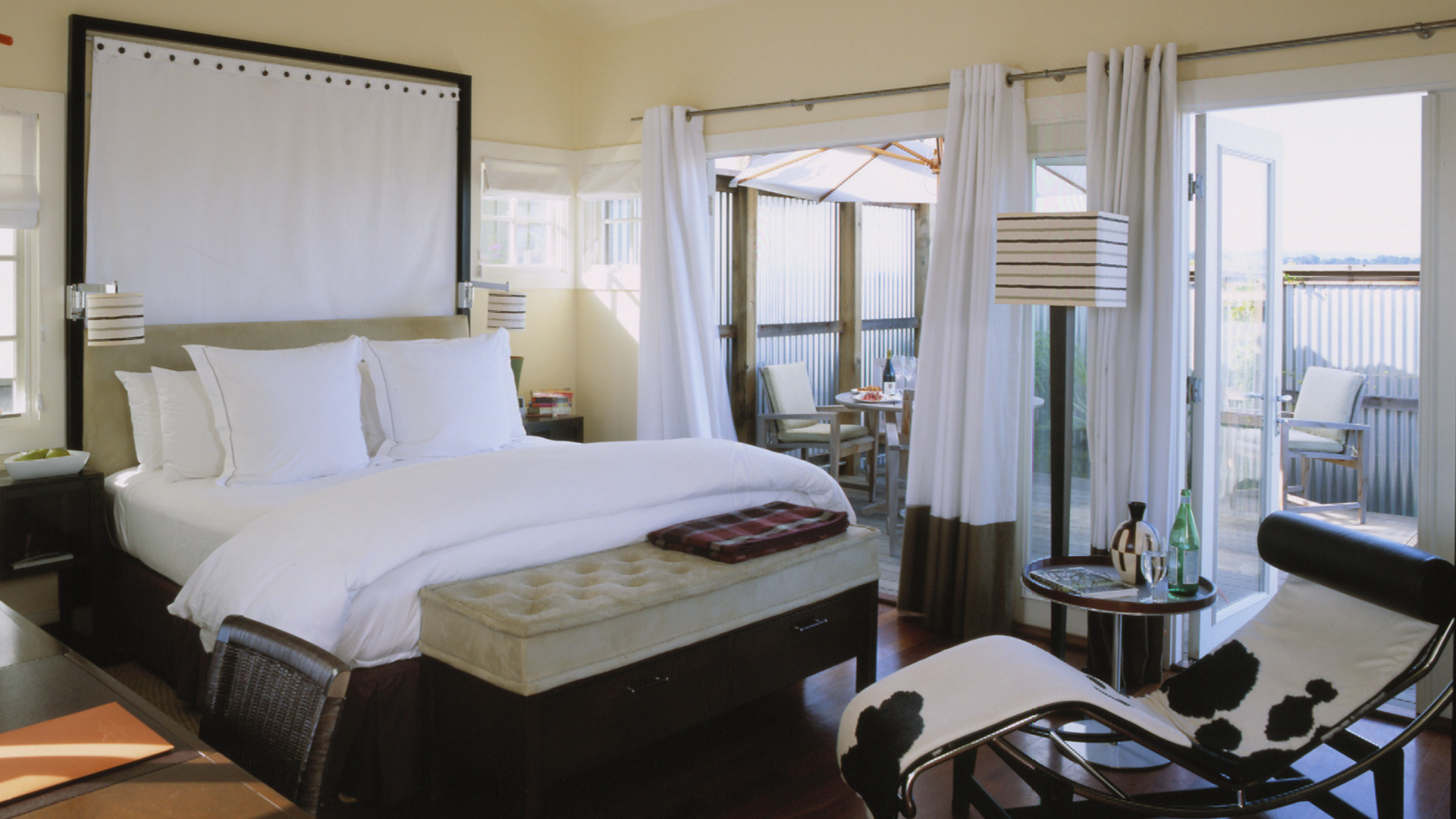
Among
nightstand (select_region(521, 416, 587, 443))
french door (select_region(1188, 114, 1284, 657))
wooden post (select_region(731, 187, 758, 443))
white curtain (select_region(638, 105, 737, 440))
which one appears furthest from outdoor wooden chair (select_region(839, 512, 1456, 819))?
wooden post (select_region(731, 187, 758, 443))

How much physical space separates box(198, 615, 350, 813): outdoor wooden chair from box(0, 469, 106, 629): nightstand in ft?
7.83

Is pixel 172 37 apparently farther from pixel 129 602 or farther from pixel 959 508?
pixel 959 508

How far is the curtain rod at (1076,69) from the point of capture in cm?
330

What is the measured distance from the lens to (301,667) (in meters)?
1.69

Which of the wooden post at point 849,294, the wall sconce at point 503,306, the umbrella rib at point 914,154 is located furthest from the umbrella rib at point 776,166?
the wall sconce at point 503,306

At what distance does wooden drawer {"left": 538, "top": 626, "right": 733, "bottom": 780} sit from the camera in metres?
2.60

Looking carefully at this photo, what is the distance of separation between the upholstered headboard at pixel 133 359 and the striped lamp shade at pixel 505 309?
2.41 ft

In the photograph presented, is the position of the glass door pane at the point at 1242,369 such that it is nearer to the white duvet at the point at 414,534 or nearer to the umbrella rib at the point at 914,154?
the white duvet at the point at 414,534

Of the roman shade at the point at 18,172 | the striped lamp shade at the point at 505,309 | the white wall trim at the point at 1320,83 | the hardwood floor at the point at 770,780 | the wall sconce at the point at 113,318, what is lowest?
the hardwood floor at the point at 770,780

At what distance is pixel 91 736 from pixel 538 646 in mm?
1045

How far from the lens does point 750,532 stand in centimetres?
326

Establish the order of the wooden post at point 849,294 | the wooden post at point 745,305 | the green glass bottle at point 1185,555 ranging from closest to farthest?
the green glass bottle at point 1185,555, the wooden post at point 745,305, the wooden post at point 849,294

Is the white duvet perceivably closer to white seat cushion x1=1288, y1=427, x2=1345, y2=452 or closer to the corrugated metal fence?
white seat cushion x1=1288, y1=427, x2=1345, y2=452

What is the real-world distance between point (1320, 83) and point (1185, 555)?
1665mm
